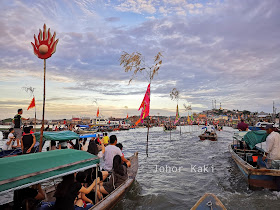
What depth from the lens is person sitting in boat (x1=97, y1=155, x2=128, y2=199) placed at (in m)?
6.33

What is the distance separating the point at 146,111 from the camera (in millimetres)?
15977

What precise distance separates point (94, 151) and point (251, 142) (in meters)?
7.92

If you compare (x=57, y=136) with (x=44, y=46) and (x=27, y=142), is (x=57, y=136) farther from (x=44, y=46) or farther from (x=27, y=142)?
(x=44, y=46)

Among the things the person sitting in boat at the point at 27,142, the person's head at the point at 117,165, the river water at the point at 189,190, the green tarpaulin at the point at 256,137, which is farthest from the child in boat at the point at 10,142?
the green tarpaulin at the point at 256,137

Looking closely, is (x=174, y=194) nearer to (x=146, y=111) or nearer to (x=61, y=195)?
(x=61, y=195)

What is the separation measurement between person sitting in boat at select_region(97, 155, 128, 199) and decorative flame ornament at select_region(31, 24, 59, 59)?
4795mm

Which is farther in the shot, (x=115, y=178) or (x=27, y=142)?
(x=27, y=142)

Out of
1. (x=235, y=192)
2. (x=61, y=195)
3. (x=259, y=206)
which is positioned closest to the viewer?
(x=61, y=195)

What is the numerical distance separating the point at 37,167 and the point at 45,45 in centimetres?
548

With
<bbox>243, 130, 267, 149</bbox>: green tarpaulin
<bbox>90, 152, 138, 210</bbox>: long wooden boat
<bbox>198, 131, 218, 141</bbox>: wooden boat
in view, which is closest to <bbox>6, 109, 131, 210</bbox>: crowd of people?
<bbox>90, 152, 138, 210</bbox>: long wooden boat

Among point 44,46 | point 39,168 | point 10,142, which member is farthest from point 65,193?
point 10,142

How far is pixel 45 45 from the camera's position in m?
7.28

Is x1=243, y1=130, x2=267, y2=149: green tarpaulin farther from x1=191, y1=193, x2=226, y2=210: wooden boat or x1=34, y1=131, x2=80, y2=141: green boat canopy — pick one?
x1=34, y1=131, x2=80, y2=141: green boat canopy

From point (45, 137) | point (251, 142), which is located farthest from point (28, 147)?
point (251, 142)
